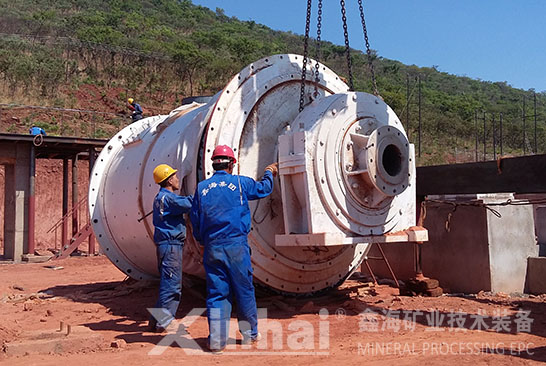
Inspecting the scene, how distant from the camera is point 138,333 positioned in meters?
5.32

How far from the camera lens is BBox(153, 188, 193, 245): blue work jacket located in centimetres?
540

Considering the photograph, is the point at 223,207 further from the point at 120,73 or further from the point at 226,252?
the point at 120,73

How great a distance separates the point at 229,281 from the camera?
15.2 feet

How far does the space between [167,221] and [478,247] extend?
12.8 ft

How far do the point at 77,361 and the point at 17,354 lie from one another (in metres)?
0.54

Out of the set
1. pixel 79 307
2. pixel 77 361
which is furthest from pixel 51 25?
pixel 77 361

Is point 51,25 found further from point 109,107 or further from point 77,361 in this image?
point 77,361

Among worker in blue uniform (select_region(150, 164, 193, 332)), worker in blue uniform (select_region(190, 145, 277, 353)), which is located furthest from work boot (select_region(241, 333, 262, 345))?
worker in blue uniform (select_region(150, 164, 193, 332))

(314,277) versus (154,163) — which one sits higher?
(154,163)

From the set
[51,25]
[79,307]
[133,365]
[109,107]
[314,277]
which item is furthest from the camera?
[51,25]

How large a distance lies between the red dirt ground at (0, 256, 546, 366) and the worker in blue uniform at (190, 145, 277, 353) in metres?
0.25

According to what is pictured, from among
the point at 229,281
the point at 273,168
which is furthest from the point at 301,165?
the point at 229,281

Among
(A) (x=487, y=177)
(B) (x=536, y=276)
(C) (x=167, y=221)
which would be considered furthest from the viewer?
(B) (x=536, y=276)

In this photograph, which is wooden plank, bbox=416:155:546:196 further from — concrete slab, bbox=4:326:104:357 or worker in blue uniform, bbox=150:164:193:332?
concrete slab, bbox=4:326:104:357
